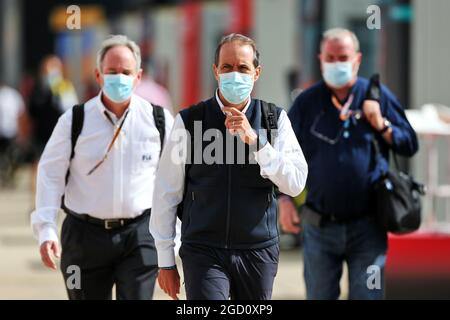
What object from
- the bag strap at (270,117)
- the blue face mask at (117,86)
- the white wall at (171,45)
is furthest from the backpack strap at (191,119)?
the white wall at (171,45)

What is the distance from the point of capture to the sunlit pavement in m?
9.38

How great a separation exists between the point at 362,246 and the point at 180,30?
17806 mm

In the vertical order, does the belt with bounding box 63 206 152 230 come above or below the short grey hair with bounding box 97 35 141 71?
below

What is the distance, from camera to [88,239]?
237 inches

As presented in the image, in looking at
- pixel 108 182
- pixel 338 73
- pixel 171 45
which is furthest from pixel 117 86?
pixel 171 45

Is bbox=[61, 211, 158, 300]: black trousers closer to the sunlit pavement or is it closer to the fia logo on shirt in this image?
the fia logo on shirt

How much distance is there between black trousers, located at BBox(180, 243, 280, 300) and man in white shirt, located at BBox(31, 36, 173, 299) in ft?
3.37

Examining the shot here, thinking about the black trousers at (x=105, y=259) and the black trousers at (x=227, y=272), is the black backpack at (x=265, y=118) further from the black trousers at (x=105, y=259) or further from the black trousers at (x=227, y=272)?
the black trousers at (x=105, y=259)

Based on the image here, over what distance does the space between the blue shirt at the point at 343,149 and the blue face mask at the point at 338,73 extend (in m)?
0.10

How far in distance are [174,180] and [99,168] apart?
38.7 inches

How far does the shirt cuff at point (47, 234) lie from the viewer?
5.84 meters

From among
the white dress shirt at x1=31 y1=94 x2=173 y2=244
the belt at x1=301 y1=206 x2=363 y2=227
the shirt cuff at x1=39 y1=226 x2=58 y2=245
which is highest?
the white dress shirt at x1=31 y1=94 x2=173 y2=244

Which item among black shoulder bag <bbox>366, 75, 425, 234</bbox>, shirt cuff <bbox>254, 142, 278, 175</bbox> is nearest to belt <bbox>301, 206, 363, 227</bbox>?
black shoulder bag <bbox>366, 75, 425, 234</bbox>
